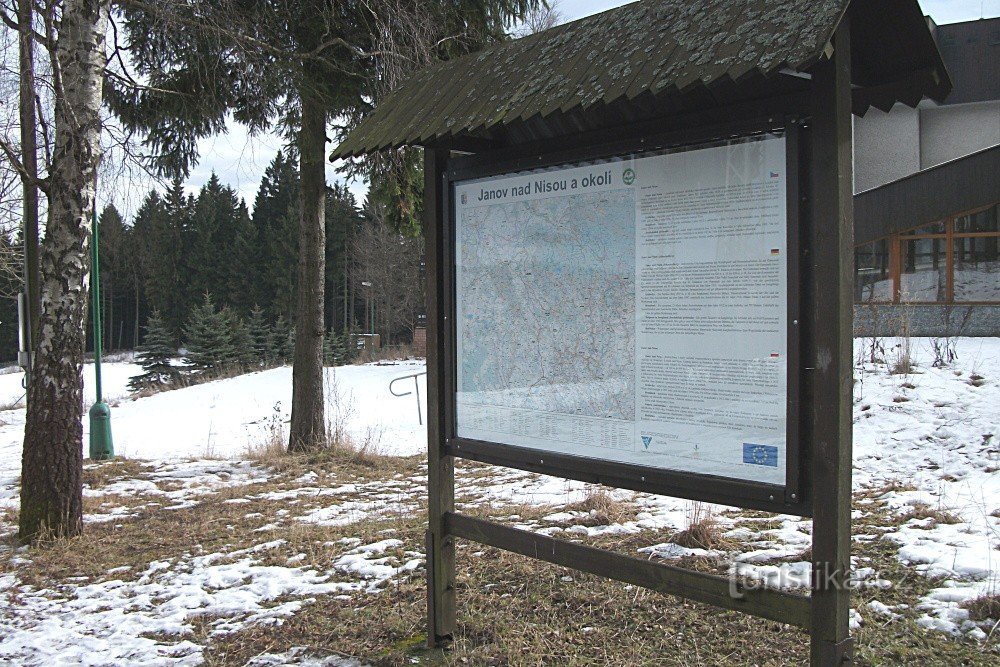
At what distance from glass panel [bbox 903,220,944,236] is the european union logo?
18124 mm

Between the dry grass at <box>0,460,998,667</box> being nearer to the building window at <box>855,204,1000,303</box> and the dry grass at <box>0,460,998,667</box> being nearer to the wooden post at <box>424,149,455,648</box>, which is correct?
the wooden post at <box>424,149,455,648</box>

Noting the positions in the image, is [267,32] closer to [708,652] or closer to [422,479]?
[422,479]

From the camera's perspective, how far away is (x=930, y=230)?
60.4 ft

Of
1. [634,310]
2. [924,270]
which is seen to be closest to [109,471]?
[634,310]

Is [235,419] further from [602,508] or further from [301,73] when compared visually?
[602,508]

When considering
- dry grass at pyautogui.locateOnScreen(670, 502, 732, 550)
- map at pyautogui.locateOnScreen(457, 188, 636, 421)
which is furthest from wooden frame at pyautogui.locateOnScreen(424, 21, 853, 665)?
dry grass at pyautogui.locateOnScreen(670, 502, 732, 550)

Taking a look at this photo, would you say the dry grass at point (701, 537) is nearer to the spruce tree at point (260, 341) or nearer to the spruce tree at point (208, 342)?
the spruce tree at point (208, 342)

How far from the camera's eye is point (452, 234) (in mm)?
3932

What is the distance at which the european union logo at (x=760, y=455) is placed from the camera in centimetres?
279

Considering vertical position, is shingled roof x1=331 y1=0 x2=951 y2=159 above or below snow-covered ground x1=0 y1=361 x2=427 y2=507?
above

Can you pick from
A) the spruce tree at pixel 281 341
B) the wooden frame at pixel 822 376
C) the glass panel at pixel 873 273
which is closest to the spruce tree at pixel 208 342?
the spruce tree at pixel 281 341

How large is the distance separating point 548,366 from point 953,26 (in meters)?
24.8

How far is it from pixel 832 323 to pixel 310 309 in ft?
25.9

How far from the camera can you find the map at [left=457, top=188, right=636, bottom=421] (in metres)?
3.25
